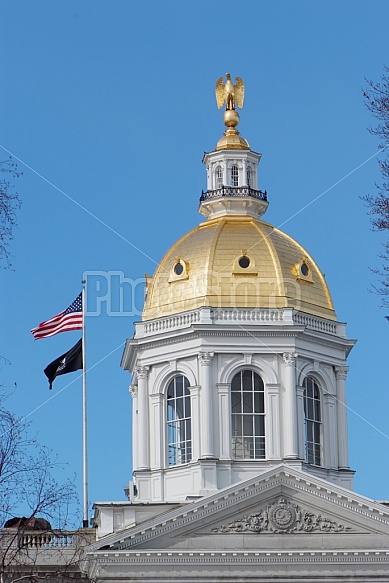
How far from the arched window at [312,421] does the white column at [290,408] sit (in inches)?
52.6

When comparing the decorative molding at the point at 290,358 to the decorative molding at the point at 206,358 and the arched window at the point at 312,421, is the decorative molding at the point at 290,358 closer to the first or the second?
the arched window at the point at 312,421

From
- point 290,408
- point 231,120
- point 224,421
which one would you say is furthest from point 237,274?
point 231,120

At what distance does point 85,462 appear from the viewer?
59.9 meters

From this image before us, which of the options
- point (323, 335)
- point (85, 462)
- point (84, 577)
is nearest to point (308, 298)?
point (323, 335)

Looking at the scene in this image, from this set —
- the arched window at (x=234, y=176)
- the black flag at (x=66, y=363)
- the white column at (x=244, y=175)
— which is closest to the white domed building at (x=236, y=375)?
the white column at (x=244, y=175)

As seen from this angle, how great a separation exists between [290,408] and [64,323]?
861 centimetres

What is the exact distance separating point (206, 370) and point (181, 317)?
2418 mm

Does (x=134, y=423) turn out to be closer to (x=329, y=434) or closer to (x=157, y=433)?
(x=157, y=433)

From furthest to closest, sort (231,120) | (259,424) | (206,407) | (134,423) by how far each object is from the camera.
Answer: (231,120), (134,423), (259,424), (206,407)

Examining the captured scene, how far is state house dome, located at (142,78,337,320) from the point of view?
60.0 metres

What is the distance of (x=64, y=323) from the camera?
199 ft

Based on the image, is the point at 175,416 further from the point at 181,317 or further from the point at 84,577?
the point at 84,577

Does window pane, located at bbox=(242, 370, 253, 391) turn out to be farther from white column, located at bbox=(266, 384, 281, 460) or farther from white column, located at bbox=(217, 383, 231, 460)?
white column, located at bbox=(217, 383, 231, 460)

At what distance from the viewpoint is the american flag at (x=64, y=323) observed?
59219 mm
